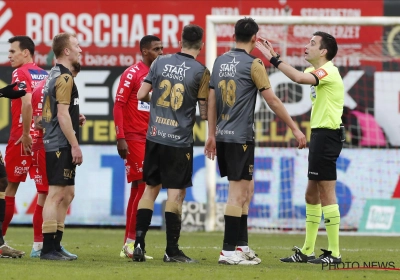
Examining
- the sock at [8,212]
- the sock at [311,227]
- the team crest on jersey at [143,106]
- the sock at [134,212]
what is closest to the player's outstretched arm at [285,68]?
the sock at [311,227]

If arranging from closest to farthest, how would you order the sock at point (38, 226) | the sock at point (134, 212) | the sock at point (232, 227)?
the sock at point (232, 227) → the sock at point (38, 226) → the sock at point (134, 212)

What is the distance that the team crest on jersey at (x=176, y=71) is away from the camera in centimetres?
877

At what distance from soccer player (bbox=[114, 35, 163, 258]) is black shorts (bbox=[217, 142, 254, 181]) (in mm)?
1472

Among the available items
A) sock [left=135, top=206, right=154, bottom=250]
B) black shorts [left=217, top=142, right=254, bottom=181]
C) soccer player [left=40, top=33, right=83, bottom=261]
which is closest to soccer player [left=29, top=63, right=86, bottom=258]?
soccer player [left=40, top=33, right=83, bottom=261]

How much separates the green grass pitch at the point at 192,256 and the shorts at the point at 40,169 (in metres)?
0.83

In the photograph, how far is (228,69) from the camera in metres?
8.74

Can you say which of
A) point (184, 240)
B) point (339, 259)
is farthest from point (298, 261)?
point (184, 240)

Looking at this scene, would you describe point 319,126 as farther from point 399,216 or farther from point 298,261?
point 399,216

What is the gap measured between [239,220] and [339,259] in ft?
3.99

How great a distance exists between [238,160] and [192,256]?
5.36 ft

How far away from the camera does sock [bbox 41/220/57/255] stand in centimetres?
875

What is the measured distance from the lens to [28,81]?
10.1 metres

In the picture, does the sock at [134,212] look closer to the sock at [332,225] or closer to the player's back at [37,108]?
the player's back at [37,108]

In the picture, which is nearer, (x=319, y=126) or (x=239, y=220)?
(x=239, y=220)
